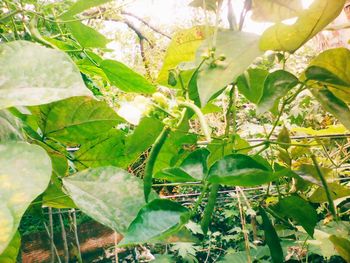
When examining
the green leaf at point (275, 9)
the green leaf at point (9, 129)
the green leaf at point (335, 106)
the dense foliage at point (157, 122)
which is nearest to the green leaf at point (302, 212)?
the dense foliage at point (157, 122)

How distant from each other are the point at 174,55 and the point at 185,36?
3 cm

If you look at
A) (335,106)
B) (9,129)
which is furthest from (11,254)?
(335,106)

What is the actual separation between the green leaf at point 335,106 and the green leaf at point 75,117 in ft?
0.77

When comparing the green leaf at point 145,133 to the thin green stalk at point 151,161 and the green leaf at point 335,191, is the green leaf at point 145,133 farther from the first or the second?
the green leaf at point 335,191

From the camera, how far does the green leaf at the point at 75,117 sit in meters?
0.39

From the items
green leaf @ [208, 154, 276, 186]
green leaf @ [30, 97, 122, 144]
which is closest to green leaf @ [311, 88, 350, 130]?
green leaf @ [208, 154, 276, 186]

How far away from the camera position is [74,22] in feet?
1.67

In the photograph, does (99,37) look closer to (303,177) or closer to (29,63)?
(29,63)

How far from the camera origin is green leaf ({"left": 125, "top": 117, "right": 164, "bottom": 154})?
0.33 m

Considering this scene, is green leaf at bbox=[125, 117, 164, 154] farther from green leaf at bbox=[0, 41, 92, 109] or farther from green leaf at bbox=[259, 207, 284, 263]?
green leaf at bbox=[259, 207, 284, 263]

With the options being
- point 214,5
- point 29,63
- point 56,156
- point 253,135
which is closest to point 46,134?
point 56,156

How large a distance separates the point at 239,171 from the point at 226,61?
11 cm

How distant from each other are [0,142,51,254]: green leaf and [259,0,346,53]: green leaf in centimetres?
23

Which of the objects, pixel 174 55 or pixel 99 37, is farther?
pixel 99 37
